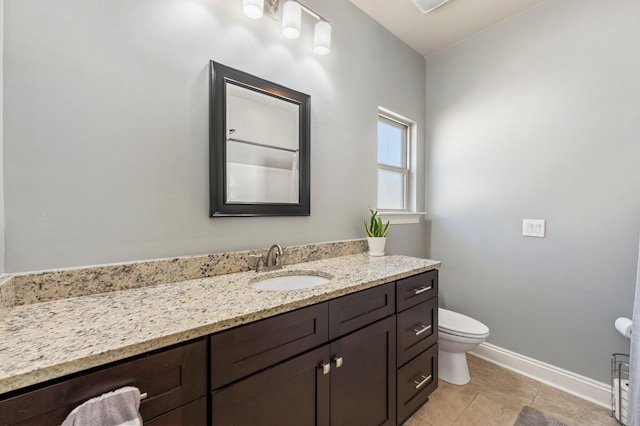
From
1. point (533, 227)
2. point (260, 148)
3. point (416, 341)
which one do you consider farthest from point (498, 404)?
point (260, 148)

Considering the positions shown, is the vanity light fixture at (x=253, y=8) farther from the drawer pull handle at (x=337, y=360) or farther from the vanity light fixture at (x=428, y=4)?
the drawer pull handle at (x=337, y=360)

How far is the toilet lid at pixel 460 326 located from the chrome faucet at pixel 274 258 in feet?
3.84

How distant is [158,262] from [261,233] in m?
0.50

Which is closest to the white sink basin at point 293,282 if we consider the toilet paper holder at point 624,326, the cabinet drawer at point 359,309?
the cabinet drawer at point 359,309

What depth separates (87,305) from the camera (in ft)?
2.81

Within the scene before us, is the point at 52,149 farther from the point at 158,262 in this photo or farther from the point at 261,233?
the point at 261,233

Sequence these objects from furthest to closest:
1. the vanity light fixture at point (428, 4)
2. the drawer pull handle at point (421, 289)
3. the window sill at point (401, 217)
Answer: the window sill at point (401, 217)
the vanity light fixture at point (428, 4)
the drawer pull handle at point (421, 289)

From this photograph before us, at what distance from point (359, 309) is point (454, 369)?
1193 millimetres

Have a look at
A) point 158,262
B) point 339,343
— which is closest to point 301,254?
point 339,343

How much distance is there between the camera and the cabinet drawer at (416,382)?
4.53ft

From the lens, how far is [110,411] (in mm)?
569

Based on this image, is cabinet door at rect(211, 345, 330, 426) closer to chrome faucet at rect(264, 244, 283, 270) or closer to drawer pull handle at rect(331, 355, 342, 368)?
drawer pull handle at rect(331, 355, 342, 368)

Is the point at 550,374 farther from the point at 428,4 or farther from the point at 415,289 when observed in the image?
the point at 428,4

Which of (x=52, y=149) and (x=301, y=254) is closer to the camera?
(x=52, y=149)
